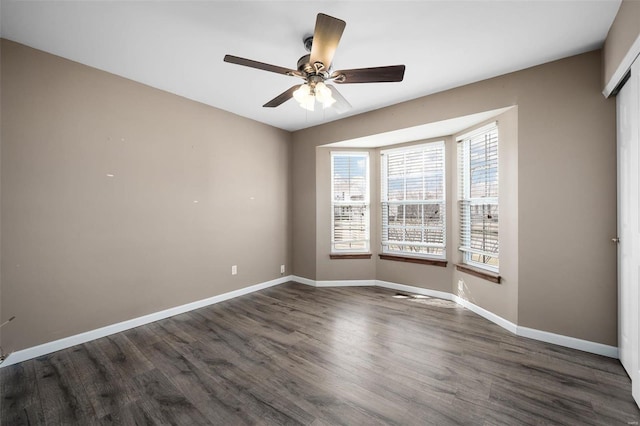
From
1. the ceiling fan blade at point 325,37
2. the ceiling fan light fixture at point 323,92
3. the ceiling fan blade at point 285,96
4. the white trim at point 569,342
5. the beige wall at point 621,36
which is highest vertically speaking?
the beige wall at point 621,36

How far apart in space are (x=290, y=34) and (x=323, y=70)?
47 centimetres

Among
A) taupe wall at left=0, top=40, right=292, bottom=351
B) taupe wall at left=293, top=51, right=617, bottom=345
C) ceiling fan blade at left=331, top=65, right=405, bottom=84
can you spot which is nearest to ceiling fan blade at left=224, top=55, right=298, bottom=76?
ceiling fan blade at left=331, top=65, right=405, bottom=84

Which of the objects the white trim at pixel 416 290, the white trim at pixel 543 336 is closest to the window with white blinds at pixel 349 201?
the white trim at pixel 416 290

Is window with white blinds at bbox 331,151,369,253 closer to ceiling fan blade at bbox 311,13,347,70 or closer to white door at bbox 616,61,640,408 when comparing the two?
ceiling fan blade at bbox 311,13,347,70

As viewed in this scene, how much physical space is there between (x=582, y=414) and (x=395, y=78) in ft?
8.50

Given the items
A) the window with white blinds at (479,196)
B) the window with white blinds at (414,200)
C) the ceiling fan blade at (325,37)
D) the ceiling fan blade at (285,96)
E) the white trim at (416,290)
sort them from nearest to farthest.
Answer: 1. the ceiling fan blade at (325,37)
2. the ceiling fan blade at (285,96)
3. the window with white blinds at (479,196)
4. the white trim at (416,290)
5. the window with white blinds at (414,200)

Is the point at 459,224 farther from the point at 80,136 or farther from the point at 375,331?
the point at 80,136

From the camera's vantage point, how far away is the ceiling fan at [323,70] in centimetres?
165

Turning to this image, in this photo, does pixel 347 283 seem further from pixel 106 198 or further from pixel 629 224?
pixel 106 198

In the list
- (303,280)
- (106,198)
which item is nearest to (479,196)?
(303,280)

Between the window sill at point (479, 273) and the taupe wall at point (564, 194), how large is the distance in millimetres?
293

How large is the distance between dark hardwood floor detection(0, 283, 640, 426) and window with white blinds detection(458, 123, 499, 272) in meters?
0.88

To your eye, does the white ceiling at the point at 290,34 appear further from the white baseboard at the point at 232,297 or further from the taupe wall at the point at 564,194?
the white baseboard at the point at 232,297

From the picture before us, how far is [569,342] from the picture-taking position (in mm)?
2484
